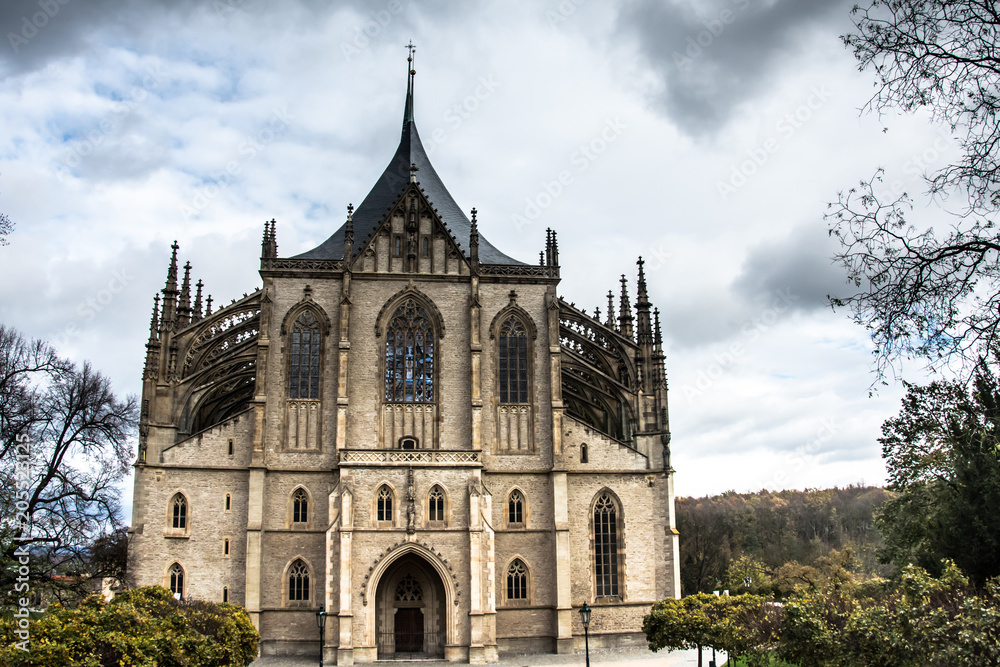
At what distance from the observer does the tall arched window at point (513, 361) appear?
137ft

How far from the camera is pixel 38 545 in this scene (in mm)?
29703

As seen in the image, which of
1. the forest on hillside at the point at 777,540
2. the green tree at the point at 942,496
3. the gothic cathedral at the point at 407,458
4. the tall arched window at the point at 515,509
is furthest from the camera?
the forest on hillside at the point at 777,540

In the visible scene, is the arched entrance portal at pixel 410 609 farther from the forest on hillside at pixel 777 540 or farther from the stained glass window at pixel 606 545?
the forest on hillside at pixel 777 540

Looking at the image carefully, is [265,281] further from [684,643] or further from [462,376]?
[684,643]

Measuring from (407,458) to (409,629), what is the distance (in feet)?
25.1

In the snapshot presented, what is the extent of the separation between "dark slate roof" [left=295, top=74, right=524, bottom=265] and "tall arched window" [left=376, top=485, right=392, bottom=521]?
12.0m

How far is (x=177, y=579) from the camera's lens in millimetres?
37469

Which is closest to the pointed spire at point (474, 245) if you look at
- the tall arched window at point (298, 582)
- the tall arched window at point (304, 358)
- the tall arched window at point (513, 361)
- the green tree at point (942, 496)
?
the tall arched window at point (513, 361)

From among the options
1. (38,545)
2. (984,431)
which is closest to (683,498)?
(38,545)

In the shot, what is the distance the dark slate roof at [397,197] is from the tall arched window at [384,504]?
12.0 m

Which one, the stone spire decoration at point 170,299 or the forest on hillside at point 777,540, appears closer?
the stone spire decoration at point 170,299

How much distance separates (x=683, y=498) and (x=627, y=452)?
87.2 meters

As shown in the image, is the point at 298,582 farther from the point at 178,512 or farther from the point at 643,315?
the point at 643,315

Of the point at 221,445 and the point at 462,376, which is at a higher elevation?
the point at 462,376
